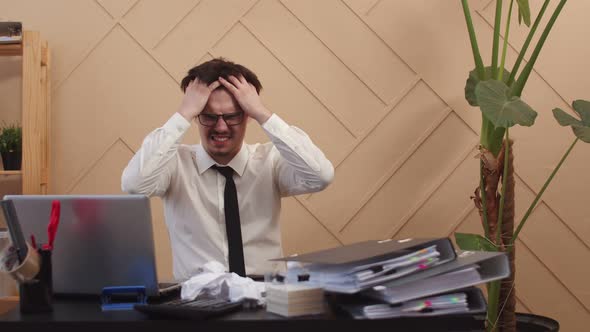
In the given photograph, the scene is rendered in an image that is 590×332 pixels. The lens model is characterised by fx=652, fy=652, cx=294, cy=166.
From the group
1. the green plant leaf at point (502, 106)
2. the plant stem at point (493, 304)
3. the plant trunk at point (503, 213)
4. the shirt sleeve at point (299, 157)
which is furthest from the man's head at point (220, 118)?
the plant stem at point (493, 304)

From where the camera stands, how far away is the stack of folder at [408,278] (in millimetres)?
1121

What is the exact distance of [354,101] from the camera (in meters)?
2.95

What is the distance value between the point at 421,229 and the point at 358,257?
1857 millimetres

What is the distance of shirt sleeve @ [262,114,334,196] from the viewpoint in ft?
7.15

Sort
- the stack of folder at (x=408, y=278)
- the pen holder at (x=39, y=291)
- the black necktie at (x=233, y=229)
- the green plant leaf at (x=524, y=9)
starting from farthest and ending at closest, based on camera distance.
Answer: the green plant leaf at (x=524, y=9)
the black necktie at (x=233, y=229)
the pen holder at (x=39, y=291)
the stack of folder at (x=408, y=278)

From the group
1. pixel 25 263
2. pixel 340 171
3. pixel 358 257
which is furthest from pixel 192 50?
pixel 358 257

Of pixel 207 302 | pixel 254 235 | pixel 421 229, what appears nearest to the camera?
pixel 207 302

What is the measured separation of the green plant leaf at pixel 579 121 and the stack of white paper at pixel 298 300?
156 centimetres

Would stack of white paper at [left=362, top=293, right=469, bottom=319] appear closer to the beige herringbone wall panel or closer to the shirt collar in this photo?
the shirt collar

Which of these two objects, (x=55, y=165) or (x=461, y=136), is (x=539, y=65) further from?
(x=55, y=165)

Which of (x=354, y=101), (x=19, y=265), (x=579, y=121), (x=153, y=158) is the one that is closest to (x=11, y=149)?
(x=153, y=158)

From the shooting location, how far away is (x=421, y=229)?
292cm

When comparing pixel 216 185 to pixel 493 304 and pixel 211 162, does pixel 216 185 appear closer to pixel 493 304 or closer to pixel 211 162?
pixel 211 162

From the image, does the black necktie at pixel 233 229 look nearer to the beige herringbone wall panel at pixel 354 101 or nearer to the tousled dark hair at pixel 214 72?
the tousled dark hair at pixel 214 72
